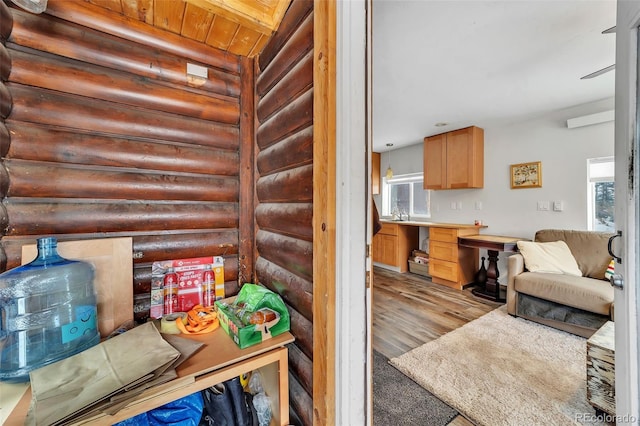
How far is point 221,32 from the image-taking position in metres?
1.29

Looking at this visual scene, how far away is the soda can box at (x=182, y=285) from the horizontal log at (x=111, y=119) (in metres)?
0.67

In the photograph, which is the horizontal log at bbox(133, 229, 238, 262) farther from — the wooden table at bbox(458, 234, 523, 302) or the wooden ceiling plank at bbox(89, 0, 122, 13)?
the wooden table at bbox(458, 234, 523, 302)

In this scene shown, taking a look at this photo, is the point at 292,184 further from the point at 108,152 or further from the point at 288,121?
the point at 108,152

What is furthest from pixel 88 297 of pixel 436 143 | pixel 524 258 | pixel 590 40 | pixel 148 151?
pixel 436 143

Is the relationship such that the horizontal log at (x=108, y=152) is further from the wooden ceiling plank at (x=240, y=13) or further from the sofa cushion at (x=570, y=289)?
the sofa cushion at (x=570, y=289)

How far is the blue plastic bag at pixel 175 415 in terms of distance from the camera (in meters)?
0.90

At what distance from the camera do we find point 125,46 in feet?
4.05

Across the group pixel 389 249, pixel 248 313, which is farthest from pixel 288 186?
pixel 389 249

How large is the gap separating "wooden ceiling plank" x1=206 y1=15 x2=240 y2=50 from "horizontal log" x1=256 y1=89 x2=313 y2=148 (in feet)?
1.51

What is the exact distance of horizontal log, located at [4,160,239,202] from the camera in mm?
1053

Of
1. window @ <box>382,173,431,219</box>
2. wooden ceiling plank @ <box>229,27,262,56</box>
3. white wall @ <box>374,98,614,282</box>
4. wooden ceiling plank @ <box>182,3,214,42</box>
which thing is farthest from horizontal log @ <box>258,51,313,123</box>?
window @ <box>382,173,431,219</box>

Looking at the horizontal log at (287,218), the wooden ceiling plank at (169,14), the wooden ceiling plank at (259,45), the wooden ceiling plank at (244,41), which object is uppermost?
the wooden ceiling plank at (169,14)

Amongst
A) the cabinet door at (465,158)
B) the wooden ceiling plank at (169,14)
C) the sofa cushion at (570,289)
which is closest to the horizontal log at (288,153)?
the wooden ceiling plank at (169,14)

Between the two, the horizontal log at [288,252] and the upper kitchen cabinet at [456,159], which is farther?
the upper kitchen cabinet at [456,159]
